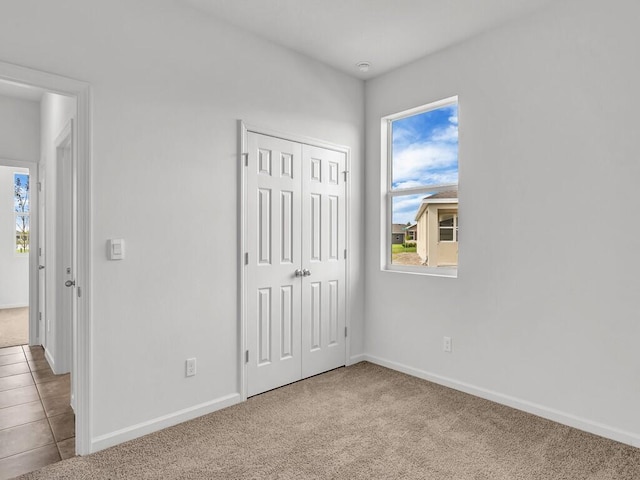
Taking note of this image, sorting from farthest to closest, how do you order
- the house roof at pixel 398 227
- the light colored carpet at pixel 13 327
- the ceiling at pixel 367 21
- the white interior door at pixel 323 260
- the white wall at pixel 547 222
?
1. the light colored carpet at pixel 13 327
2. the house roof at pixel 398 227
3. the white interior door at pixel 323 260
4. the ceiling at pixel 367 21
5. the white wall at pixel 547 222

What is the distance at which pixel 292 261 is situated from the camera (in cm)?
325

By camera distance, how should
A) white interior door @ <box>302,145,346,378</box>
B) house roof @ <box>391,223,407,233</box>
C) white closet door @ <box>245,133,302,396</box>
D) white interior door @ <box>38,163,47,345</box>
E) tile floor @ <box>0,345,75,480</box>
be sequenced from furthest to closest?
white interior door @ <box>38,163,47,345</box> < house roof @ <box>391,223,407,233</box> < white interior door @ <box>302,145,346,378</box> < white closet door @ <box>245,133,302,396</box> < tile floor @ <box>0,345,75,480</box>

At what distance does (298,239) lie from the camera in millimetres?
3303

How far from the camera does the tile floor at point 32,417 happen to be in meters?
2.20

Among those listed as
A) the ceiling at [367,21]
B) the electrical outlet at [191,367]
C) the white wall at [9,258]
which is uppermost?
the ceiling at [367,21]

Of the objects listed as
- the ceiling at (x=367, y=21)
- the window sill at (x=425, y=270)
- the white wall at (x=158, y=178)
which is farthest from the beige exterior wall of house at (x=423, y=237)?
the white wall at (x=158, y=178)

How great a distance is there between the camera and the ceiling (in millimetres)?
2607

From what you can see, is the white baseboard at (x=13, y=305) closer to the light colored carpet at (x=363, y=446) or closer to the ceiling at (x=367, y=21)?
the light colored carpet at (x=363, y=446)

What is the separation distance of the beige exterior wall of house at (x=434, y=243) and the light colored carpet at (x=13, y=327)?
4.56 m

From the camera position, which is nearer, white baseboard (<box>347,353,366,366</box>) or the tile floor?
the tile floor

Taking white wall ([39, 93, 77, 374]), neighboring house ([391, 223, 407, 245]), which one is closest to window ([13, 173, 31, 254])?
white wall ([39, 93, 77, 374])

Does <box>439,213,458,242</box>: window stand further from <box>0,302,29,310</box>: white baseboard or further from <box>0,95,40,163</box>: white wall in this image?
<box>0,302,29,310</box>: white baseboard

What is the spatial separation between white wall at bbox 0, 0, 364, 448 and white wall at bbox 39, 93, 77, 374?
1165 millimetres

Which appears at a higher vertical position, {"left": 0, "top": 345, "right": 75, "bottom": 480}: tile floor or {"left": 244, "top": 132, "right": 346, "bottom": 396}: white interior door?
{"left": 244, "top": 132, "right": 346, "bottom": 396}: white interior door
